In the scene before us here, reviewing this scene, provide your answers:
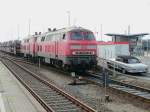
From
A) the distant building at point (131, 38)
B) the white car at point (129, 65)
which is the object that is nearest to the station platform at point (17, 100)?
the white car at point (129, 65)

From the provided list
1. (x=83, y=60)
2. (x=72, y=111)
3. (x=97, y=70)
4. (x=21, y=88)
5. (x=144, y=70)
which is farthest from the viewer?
(x=97, y=70)

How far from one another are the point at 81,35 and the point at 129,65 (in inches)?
184

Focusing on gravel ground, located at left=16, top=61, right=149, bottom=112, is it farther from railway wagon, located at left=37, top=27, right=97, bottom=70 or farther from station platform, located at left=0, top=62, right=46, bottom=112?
railway wagon, located at left=37, top=27, right=97, bottom=70

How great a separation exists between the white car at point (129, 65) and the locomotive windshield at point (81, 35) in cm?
393

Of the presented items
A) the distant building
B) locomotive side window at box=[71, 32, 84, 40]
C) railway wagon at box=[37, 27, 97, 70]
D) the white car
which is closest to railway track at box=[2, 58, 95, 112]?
railway wagon at box=[37, 27, 97, 70]

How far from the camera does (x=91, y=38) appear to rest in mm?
25547

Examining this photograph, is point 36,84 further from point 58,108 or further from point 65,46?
point 58,108

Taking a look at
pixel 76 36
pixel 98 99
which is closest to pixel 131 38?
pixel 76 36

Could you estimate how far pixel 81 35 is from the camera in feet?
82.9

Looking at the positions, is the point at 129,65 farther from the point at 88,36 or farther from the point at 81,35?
the point at 81,35

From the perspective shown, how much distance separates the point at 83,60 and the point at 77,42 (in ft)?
4.13

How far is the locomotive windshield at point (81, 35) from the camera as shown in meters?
25.0

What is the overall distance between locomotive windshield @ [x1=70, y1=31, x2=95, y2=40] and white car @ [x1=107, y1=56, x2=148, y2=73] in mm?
3926

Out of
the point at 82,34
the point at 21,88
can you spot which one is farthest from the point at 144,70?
the point at 21,88
